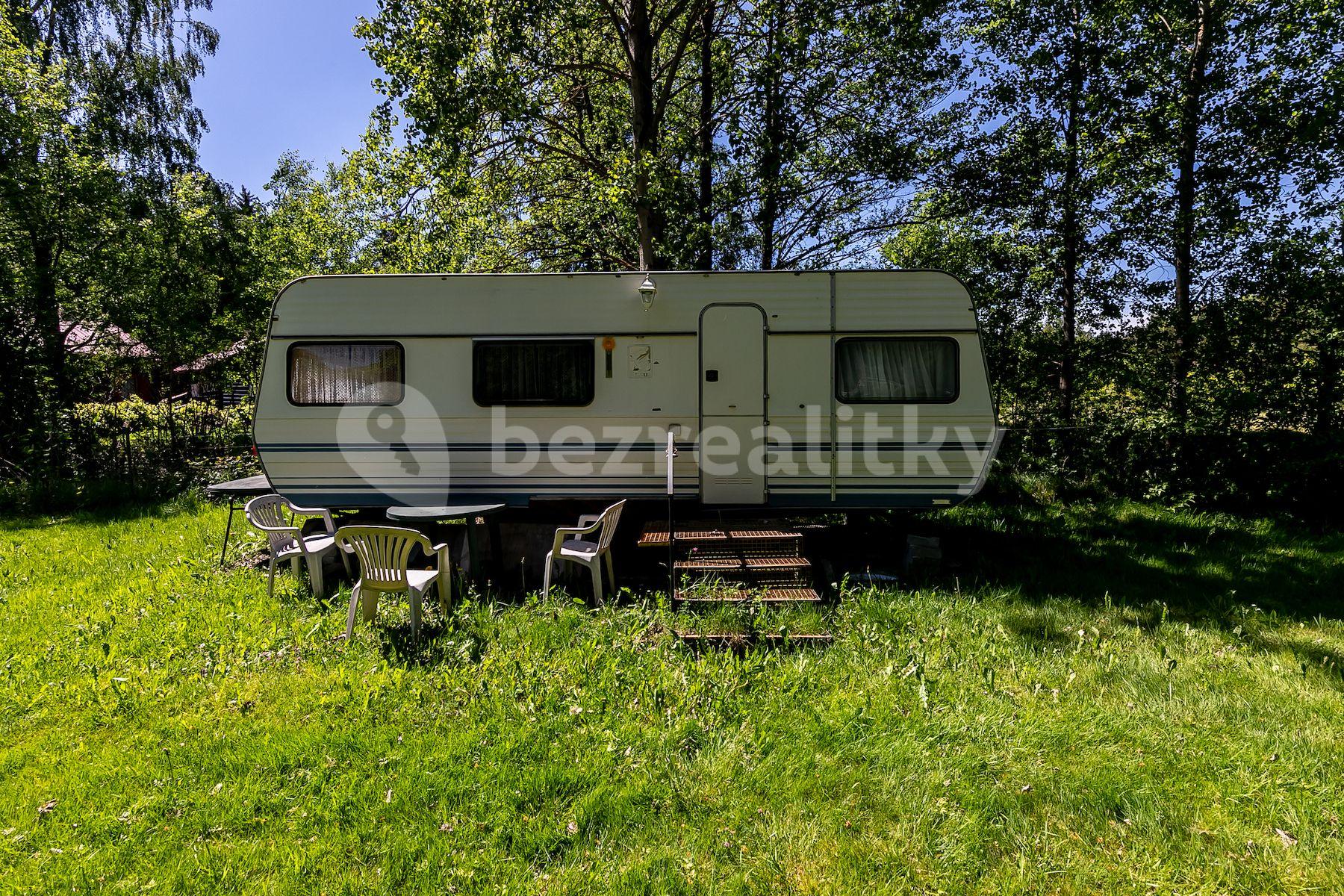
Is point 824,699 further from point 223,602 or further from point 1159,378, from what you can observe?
point 1159,378

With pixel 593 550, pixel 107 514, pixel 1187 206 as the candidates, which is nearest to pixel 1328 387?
pixel 1187 206

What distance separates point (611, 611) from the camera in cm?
524

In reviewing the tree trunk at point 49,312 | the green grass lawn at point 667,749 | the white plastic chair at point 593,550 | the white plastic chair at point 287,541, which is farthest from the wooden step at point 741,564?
the tree trunk at point 49,312

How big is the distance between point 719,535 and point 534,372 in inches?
102

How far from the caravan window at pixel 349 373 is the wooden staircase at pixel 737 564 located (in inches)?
124

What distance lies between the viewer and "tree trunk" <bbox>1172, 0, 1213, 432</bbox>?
9062mm

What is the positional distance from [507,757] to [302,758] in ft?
3.55

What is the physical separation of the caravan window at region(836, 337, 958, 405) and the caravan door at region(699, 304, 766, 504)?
0.86 metres

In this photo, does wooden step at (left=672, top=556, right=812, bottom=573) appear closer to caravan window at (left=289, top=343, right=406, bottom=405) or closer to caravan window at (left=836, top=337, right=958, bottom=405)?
caravan window at (left=836, top=337, right=958, bottom=405)

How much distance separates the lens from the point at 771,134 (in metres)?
10.9

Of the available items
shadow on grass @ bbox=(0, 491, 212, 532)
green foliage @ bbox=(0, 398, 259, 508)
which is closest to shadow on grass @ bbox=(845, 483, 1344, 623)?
shadow on grass @ bbox=(0, 491, 212, 532)

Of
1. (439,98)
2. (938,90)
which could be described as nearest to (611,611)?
(439,98)

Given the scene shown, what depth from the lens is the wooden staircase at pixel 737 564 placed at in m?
5.20

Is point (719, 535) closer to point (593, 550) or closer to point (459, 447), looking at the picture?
point (593, 550)
